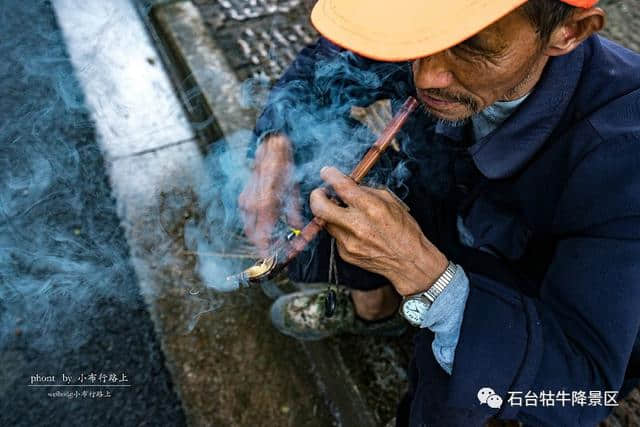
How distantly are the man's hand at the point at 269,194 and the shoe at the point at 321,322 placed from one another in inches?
29.5

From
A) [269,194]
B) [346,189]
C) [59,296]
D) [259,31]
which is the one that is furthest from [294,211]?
[259,31]

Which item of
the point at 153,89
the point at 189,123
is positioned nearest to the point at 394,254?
the point at 189,123

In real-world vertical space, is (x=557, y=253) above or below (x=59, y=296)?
above

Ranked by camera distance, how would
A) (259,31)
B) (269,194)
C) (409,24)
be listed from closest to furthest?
(409,24) < (269,194) < (259,31)

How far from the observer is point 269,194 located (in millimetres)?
2285

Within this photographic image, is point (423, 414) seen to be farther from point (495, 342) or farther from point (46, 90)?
point (46, 90)

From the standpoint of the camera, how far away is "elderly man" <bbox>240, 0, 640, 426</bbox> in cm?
152

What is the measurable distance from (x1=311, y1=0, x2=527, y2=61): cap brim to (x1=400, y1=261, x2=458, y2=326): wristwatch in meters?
0.79

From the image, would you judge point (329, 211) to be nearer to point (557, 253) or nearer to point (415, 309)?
point (415, 309)

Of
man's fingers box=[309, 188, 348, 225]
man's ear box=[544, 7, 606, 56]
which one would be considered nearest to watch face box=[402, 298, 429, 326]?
man's fingers box=[309, 188, 348, 225]

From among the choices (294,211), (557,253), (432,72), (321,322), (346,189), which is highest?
(432,72)

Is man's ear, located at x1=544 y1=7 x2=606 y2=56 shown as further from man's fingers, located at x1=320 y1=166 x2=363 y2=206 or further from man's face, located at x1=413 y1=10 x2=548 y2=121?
man's fingers, located at x1=320 y1=166 x2=363 y2=206

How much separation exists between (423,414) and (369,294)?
0.99m

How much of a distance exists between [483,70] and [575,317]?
36.3 inches
